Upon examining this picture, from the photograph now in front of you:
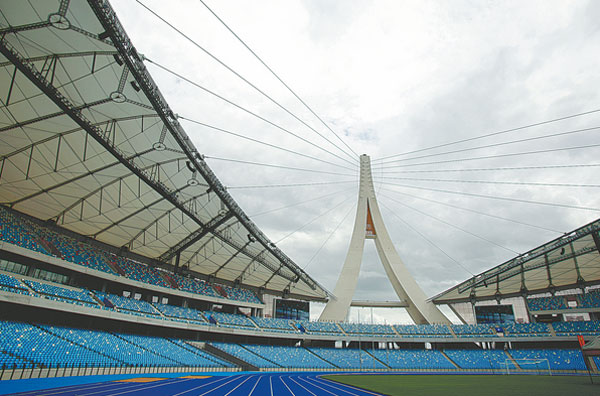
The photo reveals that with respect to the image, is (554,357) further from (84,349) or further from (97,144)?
(97,144)

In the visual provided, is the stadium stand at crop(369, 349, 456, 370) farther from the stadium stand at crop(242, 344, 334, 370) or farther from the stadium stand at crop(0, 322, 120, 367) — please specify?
the stadium stand at crop(0, 322, 120, 367)

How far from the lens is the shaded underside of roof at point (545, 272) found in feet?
112

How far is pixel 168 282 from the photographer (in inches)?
1642

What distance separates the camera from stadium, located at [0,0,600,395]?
17.7m

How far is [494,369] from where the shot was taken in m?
45.1

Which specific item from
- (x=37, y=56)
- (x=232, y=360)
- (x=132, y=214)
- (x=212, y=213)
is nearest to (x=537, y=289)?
(x=232, y=360)

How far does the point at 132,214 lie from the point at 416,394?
89.8 feet

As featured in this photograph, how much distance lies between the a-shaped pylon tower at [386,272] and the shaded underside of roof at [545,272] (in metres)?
4.32

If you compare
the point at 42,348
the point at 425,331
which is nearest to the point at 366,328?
the point at 425,331

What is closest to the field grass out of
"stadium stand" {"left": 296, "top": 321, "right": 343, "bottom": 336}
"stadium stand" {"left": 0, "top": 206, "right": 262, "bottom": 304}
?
"stadium stand" {"left": 0, "top": 206, "right": 262, "bottom": 304}

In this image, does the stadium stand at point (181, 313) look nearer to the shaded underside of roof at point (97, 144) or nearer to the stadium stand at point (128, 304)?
the stadium stand at point (128, 304)

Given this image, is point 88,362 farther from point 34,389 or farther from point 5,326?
point 34,389

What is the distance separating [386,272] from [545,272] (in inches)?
891

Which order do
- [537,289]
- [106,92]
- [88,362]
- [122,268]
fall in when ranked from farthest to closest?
[537,289] < [122,268] < [88,362] < [106,92]
